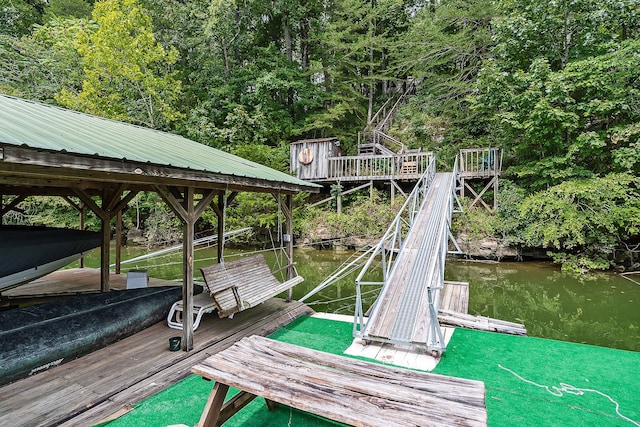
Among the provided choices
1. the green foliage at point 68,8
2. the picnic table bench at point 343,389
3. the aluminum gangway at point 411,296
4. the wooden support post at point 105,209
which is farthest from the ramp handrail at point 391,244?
the green foliage at point 68,8

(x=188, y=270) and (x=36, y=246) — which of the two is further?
(x=36, y=246)

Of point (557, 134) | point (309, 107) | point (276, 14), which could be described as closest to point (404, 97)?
point (309, 107)

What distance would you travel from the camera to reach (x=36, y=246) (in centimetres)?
500

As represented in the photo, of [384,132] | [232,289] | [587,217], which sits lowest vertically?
[232,289]

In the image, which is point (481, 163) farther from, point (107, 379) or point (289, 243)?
point (107, 379)

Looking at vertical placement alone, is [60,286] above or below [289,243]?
below

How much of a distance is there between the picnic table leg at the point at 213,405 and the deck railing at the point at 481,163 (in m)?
12.5

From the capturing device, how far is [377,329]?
13.4ft

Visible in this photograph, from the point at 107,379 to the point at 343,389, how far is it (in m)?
2.58

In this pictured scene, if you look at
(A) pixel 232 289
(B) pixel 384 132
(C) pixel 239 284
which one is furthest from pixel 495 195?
(A) pixel 232 289

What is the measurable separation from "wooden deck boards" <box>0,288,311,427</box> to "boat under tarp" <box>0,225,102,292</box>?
2.23 metres

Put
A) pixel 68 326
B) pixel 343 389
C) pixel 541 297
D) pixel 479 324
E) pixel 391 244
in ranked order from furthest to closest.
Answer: pixel 541 297 < pixel 391 244 < pixel 479 324 < pixel 68 326 < pixel 343 389

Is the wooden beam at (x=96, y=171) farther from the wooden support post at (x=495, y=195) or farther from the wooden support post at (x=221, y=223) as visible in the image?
the wooden support post at (x=495, y=195)

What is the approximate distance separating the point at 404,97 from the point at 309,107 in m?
6.19
